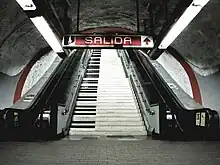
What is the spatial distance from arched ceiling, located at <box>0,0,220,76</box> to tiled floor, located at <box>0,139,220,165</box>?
8.23 ft

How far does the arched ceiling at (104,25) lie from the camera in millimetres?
6621

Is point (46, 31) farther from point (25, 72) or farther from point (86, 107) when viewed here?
point (25, 72)

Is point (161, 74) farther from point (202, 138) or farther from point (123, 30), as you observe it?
point (202, 138)

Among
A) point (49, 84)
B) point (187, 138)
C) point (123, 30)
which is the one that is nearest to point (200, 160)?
point (187, 138)

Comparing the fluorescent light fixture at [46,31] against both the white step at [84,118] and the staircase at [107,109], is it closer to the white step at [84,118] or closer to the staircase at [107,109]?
the staircase at [107,109]

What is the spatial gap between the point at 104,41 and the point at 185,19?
5.63 ft

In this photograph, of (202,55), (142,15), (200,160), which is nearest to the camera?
(200,160)

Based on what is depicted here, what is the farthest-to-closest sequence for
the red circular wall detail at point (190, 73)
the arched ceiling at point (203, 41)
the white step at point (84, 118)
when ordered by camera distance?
the red circular wall detail at point (190, 73), the white step at point (84, 118), the arched ceiling at point (203, 41)

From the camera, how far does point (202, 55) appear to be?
9.15 meters

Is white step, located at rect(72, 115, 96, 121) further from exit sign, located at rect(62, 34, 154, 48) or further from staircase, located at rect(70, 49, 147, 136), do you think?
exit sign, located at rect(62, 34, 154, 48)

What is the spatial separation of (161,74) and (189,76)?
0.96 meters

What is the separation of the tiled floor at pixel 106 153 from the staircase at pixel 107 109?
1847 millimetres

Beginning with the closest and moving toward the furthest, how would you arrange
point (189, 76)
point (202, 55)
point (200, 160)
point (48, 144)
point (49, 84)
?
point (200, 160) → point (48, 144) → point (202, 55) → point (49, 84) → point (189, 76)

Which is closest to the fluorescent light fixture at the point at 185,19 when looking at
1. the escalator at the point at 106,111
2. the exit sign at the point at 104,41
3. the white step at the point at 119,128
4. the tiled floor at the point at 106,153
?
the exit sign at the point at 104,41
